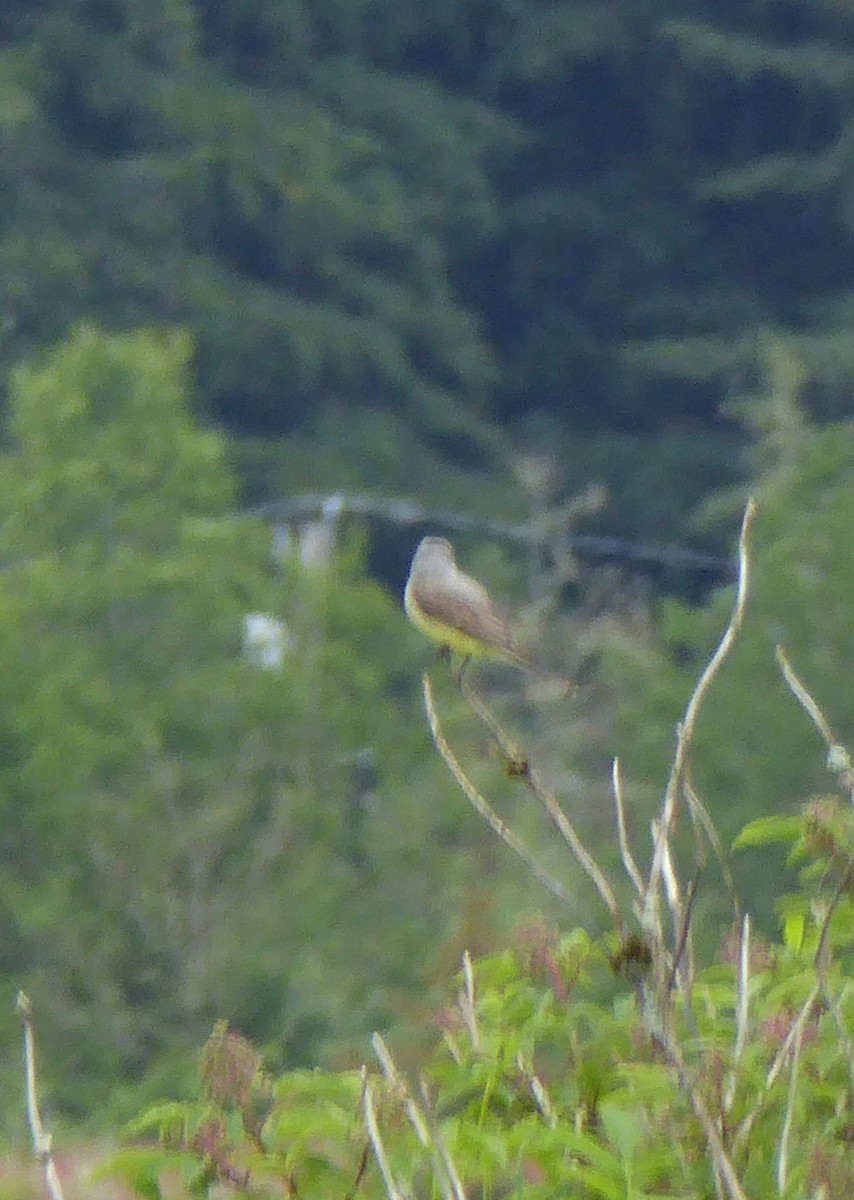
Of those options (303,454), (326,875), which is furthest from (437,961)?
(303,454)

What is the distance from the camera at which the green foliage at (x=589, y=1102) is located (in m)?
2.45

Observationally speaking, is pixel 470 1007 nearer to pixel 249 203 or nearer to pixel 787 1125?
pixel 787 1125

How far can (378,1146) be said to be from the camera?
2414 mm

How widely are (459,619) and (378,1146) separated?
12.2 feet

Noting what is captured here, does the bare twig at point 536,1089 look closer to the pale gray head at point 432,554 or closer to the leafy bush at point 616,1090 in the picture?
the leafy bush at point 616,1090

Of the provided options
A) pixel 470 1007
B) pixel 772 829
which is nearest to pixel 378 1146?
pixel 470 1007

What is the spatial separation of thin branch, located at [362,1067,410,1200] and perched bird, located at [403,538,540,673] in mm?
3378

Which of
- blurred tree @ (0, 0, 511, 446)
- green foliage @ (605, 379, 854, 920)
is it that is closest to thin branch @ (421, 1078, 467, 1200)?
green foliage @ (605, 379, 854, 920)

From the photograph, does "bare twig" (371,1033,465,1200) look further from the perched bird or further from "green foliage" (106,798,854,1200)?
the perched bird

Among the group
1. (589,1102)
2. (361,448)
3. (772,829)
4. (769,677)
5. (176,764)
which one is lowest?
(361,448)

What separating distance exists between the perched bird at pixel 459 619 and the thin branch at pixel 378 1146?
3.38 metres

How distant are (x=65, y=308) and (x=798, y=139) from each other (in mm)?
9856

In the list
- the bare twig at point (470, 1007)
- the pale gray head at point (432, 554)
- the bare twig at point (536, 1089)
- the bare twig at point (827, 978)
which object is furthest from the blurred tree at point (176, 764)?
the bare twig at point (827, 978)

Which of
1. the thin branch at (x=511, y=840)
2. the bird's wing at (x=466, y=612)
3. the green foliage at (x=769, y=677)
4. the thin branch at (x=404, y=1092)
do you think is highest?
the thin branch at (x=511, y=840)
